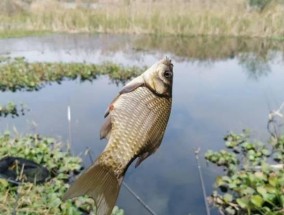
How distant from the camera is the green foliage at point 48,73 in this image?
798cm

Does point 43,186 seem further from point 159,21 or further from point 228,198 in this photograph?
point 159,21

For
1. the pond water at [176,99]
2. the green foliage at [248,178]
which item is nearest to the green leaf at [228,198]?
the green foliage at [248,178]

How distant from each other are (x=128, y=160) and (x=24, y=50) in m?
10.9

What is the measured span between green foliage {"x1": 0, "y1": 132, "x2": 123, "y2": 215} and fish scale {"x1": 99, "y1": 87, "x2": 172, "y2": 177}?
128cm

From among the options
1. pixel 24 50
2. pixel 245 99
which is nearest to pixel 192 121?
pixel 245 99

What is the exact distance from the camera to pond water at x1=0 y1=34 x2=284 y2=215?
453 cm

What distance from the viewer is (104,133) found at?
112 cm

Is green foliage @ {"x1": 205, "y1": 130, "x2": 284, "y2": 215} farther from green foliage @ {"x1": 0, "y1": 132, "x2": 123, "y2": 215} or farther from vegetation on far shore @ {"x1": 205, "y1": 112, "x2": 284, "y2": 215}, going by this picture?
green foliage @ {"x1": 0, "y1": 132, "x2": 123, "y2": 215}

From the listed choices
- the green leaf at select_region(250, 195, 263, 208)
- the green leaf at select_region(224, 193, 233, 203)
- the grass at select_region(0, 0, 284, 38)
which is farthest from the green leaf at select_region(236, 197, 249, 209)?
the grass at select_region(0, 0, 284, 38)

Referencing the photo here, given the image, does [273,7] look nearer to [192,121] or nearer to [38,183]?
[192,121]

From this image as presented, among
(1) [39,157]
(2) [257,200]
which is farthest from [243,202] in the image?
(1) [39,157]

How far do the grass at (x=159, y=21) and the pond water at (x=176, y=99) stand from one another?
498mm

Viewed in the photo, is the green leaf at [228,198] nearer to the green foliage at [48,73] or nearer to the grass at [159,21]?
the green foliage at [48,73]

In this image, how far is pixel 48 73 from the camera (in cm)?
854
